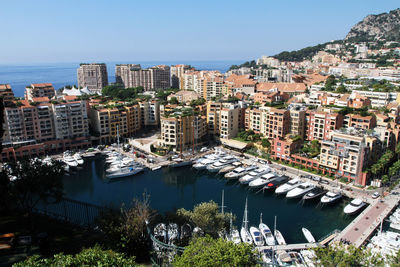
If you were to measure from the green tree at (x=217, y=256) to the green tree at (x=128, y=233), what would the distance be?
3228mm

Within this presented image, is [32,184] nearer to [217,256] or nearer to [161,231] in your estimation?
[161,231]

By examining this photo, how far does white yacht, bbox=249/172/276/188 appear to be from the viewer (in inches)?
1066

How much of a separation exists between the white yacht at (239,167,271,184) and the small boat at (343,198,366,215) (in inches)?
323

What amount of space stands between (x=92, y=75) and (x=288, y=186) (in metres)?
62.2

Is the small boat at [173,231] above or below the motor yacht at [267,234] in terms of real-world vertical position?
above

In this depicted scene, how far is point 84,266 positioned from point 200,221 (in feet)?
29.1

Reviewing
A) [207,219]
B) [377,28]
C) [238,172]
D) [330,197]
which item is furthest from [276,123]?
[377,28]

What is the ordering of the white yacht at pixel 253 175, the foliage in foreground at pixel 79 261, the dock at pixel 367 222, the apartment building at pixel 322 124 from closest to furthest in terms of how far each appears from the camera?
the foliage in foreground at pixel 79 261 → the dock at pixel 367 222 → the white yacht at pixel 253 175 → the apartment building at pixel 322 124

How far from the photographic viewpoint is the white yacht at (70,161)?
3194 cm

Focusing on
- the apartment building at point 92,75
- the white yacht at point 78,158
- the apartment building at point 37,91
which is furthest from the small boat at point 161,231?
the apartment building at point 92,75

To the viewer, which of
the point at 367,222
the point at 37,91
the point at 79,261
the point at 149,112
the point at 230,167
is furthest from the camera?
the point at 37,91

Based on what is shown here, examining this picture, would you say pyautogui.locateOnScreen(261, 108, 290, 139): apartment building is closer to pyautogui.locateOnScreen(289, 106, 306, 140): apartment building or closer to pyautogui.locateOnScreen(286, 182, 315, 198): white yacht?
pyautogui.locateOnScreen(289, 106, 306, 140): apartment building

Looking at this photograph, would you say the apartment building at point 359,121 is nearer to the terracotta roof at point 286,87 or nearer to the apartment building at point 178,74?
the terracotta roof at point 286,87

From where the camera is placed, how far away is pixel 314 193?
2489cm
